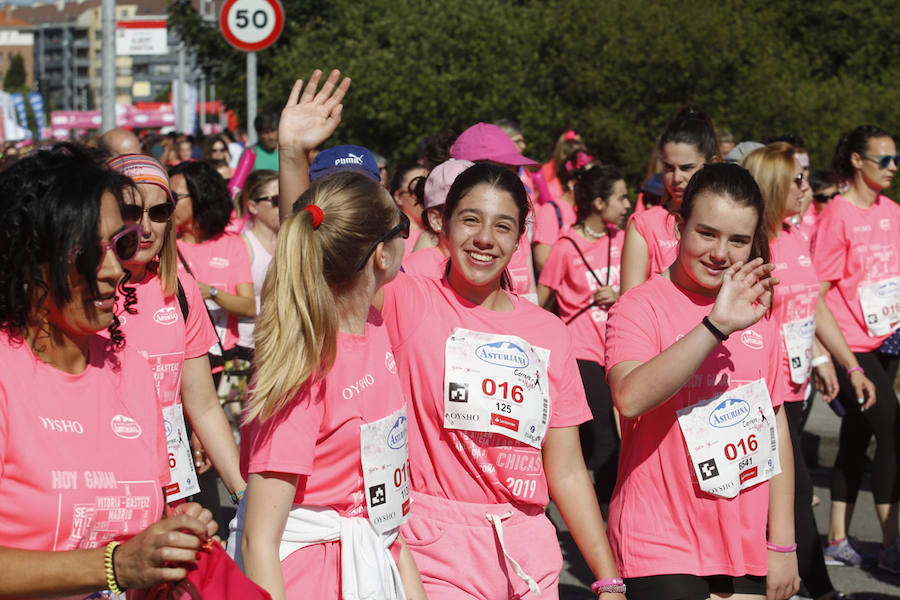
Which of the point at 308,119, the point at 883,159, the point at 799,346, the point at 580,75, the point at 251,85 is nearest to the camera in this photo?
the point at 308,119

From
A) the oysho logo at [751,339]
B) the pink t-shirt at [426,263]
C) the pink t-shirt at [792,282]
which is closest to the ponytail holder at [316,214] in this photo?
the oysho logo at [751,339]

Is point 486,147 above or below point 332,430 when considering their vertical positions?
above

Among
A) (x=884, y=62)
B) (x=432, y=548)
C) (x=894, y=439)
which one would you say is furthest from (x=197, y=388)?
(x=884, y=62)

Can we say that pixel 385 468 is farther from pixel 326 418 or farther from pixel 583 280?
pixel 583 280

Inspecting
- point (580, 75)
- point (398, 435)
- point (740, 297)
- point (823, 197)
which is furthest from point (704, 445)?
point (580, 75)

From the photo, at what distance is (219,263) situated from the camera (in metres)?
7.24

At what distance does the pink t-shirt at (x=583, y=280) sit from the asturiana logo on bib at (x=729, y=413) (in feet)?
10.2

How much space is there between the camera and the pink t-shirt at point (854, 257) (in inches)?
267

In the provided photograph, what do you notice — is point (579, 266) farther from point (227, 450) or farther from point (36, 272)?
point (36, 272)

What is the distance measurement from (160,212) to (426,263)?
3.74 ft

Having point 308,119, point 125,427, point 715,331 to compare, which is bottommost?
point 125,427

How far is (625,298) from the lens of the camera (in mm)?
3969

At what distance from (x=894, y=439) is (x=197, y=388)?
417 cm

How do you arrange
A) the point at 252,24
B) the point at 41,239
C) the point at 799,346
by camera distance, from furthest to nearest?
the point at 252,24
the point at 799,346
the point at 41,239
